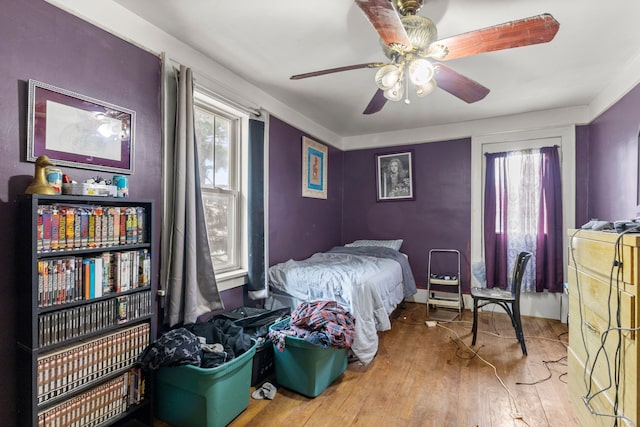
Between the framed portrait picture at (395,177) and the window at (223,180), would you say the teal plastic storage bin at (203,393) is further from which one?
the framed portrait picture at (395,177)

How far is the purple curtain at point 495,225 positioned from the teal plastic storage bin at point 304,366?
263cm

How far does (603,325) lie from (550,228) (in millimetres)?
2710

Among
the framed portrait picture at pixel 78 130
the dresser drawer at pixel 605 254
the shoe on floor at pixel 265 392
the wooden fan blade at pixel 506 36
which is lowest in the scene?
the shoe on floor at pixel 265 392

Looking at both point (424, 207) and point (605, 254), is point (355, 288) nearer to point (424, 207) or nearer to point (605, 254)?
point (605, 254)

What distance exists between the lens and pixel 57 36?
159cm

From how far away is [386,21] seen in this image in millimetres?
1348

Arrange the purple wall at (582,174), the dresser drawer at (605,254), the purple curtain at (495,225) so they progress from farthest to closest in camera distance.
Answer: the purple curtain at (495,225), the purple wall at (582,174), the dresser drawer at (605,254)

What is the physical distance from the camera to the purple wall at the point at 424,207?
13.5 feet

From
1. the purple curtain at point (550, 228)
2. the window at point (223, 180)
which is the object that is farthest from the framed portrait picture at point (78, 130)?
the purple curtain at point (550, 228)

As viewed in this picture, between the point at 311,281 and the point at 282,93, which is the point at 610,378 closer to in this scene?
the point at 311,281

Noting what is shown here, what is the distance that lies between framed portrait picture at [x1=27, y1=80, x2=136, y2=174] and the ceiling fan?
Result: 60.0 inches

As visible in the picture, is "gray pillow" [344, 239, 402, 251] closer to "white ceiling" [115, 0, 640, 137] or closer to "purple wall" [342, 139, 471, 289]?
"purple wall" [342, 139, 471, 289]

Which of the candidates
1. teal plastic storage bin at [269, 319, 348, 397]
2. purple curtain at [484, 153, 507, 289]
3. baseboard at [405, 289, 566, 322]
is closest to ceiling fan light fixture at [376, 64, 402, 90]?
teal plastic storage bin at [269, 319, 348, 397]

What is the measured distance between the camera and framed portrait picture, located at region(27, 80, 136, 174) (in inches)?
59.2
